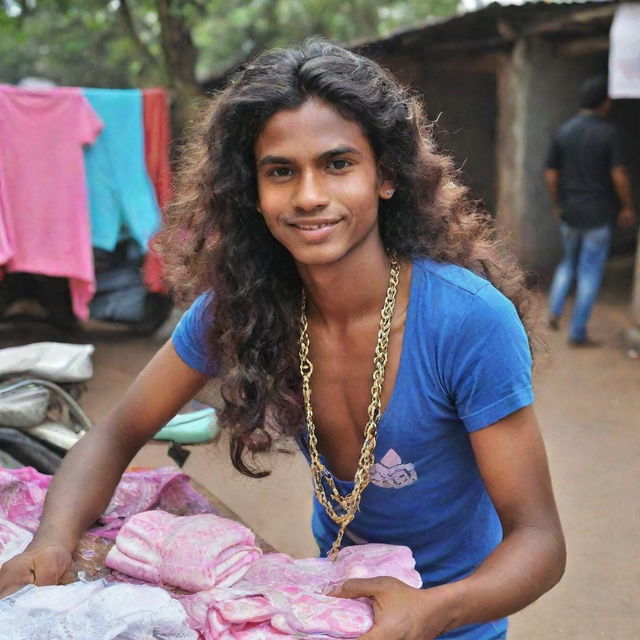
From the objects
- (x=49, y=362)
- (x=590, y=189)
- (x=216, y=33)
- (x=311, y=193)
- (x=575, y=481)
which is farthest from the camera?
(x=216, y=33)

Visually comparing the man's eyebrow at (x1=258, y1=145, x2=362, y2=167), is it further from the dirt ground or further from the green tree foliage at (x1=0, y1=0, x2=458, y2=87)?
the green tree foliage at (x1=0, y1=0, x2=458, y2=87)

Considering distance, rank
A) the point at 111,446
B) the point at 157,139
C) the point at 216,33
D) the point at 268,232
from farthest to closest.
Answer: the point at 216,33 → the point at 157,139 → the point at 111,446 → the point at 268,232

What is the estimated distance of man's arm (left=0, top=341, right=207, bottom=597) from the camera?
1790 millimetres

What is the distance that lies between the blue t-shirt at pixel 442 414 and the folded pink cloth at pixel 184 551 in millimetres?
280

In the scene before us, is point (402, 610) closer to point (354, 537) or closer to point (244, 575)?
point (244, 575)

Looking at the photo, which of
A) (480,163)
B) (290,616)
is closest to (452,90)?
(480,163)

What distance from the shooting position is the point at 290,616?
1.35 metres

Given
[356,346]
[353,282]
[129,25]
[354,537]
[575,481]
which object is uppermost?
[129,25]

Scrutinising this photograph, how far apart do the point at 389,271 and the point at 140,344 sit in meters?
5.58

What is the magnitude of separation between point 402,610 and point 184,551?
509 millimetres

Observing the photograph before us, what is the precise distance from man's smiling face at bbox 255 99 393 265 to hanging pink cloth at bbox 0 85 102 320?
4431mm

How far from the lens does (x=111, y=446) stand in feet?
6.31

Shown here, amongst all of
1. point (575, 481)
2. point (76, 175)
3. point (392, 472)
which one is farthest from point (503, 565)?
point (76, 175)

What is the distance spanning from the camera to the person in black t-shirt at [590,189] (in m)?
6.25
